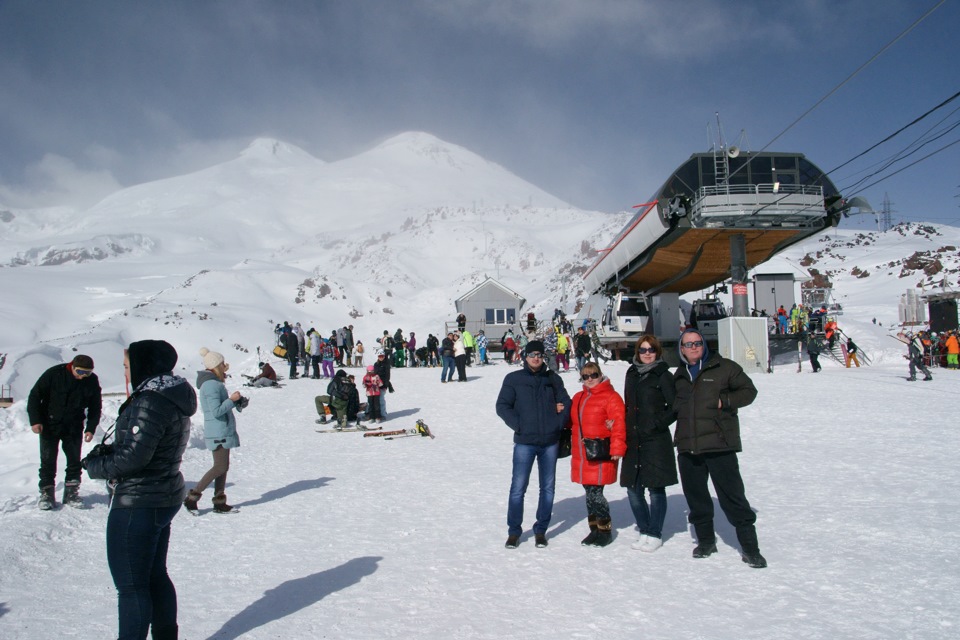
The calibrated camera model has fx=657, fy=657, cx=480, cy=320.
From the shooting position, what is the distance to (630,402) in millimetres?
5488

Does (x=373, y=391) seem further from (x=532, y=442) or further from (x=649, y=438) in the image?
(x=649, y=438)

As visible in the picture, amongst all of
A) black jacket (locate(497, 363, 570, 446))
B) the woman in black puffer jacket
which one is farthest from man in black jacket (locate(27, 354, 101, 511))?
black jacket (locate(497, 363, 570, 446))

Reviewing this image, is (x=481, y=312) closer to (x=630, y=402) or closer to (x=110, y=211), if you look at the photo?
(x=630, y=402)

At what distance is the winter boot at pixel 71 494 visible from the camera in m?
6.90

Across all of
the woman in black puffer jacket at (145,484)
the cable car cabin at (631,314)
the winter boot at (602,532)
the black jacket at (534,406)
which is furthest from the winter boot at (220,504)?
the cable car cabin at (631,314)

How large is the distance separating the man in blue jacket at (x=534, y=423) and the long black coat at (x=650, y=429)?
60cm

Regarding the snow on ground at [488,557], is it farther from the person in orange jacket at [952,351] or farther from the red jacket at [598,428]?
the person in orange jacket at [952,351]

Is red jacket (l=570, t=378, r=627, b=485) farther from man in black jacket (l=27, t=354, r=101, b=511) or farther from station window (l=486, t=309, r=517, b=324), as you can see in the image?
station window (l=486, t=309, r=517, b=324)

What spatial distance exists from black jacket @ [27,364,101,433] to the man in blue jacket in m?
4.39

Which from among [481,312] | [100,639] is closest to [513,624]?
[100,639]

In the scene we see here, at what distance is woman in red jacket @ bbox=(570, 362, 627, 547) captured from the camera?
5.43m

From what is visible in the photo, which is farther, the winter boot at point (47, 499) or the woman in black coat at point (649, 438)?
the winter boot at point (47, 499)

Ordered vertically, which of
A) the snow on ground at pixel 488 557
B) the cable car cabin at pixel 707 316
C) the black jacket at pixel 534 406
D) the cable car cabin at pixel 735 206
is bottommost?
the snow on ground at pixel 488 557

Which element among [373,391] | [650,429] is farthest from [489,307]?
[650,429]
